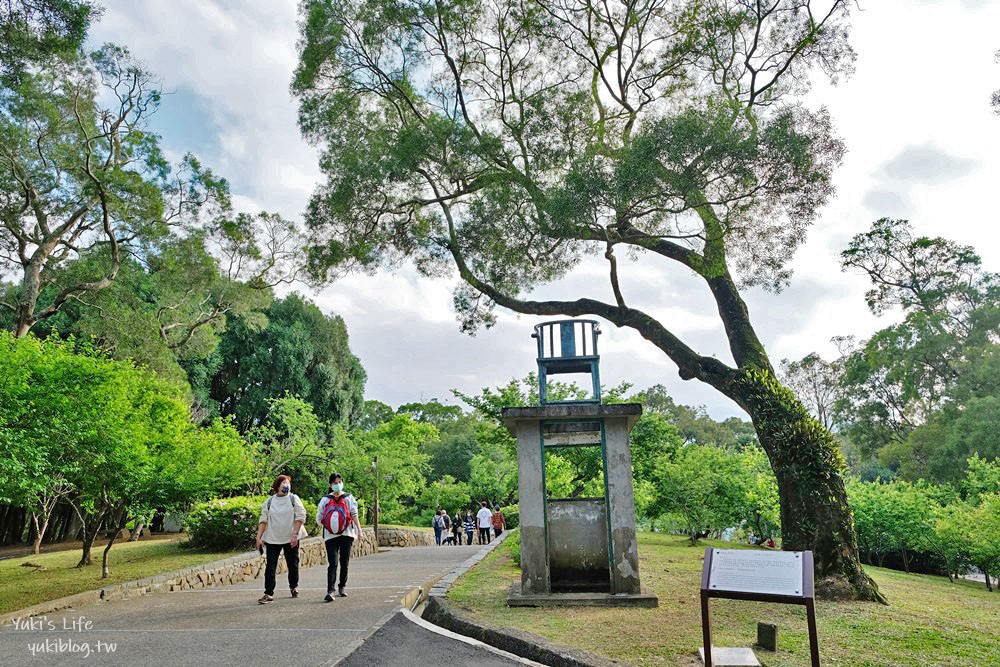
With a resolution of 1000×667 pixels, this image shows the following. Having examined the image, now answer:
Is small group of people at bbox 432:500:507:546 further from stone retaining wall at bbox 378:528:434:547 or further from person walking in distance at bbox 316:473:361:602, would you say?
person walking in distance at bbox 316:473:361:602

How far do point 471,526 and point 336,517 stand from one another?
17.5 metres

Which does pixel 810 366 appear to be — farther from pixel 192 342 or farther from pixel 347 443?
pixel 192 342

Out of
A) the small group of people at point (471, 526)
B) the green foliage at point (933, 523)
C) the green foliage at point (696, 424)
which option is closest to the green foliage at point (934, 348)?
the green foliage at point (933, 523)

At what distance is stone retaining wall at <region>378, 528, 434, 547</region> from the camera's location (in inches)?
827

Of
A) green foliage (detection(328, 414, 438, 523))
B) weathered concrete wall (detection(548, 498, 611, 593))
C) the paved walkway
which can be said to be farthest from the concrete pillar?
green foliage (detection(328, 414, 438, 523))

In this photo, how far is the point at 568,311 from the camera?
424 inches

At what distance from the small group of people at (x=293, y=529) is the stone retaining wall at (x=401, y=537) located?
1382 cm

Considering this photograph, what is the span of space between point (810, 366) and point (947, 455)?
16.8 metres

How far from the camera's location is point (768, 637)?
17.5 feet

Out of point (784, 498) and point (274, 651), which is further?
point (784, 498)

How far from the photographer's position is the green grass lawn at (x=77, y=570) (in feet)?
26.9

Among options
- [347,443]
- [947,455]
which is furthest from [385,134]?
[947,455]

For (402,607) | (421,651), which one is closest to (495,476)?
(402,607)

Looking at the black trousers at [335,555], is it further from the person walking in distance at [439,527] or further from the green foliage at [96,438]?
the person walking in distance at [439,527]
